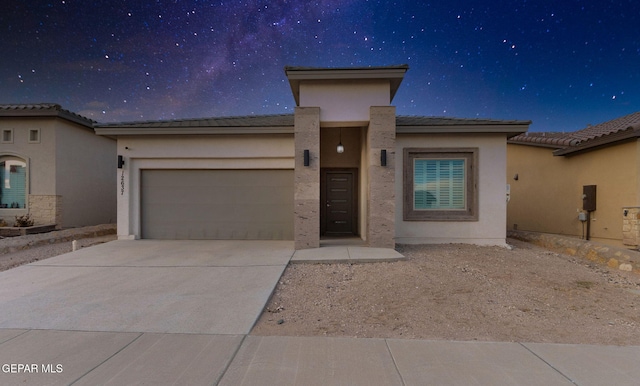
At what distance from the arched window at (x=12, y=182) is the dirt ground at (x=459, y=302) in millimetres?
11282

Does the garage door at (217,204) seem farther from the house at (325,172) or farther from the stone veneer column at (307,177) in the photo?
the stone veneer column at (307,177)

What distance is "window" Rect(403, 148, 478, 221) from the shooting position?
858 cm

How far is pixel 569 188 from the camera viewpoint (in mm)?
11039

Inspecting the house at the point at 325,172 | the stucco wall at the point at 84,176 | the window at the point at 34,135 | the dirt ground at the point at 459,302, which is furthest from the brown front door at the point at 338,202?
the window at the point at 34,135

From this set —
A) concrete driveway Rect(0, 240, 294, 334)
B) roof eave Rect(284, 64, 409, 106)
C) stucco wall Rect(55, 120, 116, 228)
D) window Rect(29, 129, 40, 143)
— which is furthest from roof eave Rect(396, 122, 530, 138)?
window Rect(29, 129, 40, 143)

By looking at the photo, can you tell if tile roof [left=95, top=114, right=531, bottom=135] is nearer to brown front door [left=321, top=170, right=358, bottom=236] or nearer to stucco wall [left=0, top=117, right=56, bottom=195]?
brown front door [left=321, top=170, right=358, bottom=236]

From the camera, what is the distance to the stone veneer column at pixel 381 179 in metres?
7.36

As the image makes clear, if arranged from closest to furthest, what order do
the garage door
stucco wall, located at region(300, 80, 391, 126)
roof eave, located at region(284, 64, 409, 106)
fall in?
roof eave, located at region(284, 64, 409, 106) < stucco wall, located at region(300, 80, 391, 126) < the garage door

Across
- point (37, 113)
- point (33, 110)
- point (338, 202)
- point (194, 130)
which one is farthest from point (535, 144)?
point (33, 110)

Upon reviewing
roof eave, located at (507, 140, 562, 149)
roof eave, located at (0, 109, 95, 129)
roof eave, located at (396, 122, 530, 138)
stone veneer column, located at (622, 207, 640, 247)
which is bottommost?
stone veneer column, located at (622, 207, 640, 247)

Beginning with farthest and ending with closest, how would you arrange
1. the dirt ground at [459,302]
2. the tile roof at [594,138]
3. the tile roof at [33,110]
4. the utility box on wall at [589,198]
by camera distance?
the tile roof at [33,110] < the utility box on wall at [589,198] < the tile roof at [594,138] < the dirt ground at [459,302]

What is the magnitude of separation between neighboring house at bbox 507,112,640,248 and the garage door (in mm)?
9451

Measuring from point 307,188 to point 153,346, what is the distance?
478 cm

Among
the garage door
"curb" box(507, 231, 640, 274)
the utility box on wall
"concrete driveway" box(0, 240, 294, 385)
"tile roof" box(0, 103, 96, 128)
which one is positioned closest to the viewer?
"concrete driveway" box(0, 240, 294, 385)
